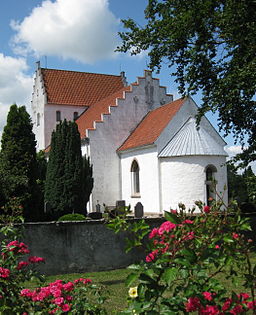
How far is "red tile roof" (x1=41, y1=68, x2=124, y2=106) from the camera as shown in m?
31.4

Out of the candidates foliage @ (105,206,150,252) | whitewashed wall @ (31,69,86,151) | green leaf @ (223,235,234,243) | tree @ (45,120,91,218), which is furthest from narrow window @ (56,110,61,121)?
green leaf @ (223,235,234,243)

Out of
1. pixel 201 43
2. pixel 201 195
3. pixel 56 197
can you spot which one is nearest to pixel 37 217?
pixel 56 197

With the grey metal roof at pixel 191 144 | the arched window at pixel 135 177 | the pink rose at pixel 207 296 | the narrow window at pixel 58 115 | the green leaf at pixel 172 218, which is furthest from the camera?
the narrow window at pixel 58 115

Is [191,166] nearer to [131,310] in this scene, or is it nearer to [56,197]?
[56,197]

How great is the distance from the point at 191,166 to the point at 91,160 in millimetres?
6740

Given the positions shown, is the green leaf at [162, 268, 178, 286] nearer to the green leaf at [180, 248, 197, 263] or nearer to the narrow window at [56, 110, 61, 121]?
the green leaf at [180, 248, 197, 263]

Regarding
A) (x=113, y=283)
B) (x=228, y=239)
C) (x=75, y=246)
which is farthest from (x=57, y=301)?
(x=75, y=246)

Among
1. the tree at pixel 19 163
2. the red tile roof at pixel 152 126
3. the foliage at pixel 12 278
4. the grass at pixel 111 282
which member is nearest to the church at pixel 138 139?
the red tile roof at pixel 152 126

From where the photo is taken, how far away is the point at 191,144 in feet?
69.5

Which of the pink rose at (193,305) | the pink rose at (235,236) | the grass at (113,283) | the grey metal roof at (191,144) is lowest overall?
the grass at (113,283)

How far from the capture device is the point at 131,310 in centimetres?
246

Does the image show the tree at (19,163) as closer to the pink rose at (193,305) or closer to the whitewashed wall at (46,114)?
the pink rose at (193,305)

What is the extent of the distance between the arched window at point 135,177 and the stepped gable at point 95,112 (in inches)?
144

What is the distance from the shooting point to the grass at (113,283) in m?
6.62
